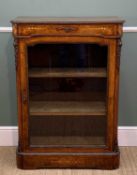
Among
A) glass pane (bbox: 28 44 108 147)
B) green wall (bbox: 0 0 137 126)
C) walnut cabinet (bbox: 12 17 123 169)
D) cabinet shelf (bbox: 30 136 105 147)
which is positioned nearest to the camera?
walnut cabinet (bbox: 12 17 123 169)

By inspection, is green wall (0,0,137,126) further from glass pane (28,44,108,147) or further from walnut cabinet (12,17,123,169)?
glass pane (28,44,108,147)

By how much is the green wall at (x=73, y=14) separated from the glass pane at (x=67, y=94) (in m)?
0.34

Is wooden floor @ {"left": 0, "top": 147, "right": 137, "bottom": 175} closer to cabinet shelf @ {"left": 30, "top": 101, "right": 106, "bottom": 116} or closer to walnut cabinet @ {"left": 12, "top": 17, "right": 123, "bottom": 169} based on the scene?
walnut cabinet @ {"left": 12, "top": 17, "right": 123, "bottom": 169}

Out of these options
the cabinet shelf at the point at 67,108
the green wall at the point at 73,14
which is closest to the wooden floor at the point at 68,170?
the green wall at the point at 73,14

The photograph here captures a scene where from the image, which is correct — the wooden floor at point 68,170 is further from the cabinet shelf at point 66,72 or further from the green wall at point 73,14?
the cabinet shelf at point 66,72

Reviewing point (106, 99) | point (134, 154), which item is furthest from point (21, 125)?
point (134, 154)

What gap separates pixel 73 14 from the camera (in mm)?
2332

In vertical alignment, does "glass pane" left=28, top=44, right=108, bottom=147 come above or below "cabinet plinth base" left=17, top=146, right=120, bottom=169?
above

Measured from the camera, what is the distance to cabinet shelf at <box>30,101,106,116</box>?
2182 millimetres

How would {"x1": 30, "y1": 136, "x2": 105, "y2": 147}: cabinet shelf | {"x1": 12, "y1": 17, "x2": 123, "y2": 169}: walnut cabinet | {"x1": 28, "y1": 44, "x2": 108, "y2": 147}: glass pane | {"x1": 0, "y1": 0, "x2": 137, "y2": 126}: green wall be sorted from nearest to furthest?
{"x1": 12, "y1": 17, "x2": 123, "y2": 169}: walnut cabinet, {"x1": 28, "y1": 44, "x2": 108, "y2": 147}: glass pane, {"x1": 30, "y1": 136, "x2": 105, "y2": 147}: cabinet shelf, {"x1": 0, "y1": 0, "x2": 137, "y2": 126}: green wall

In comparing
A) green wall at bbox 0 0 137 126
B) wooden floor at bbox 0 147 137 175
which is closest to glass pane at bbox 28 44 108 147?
wooden floor at bbox 0 147 137 175

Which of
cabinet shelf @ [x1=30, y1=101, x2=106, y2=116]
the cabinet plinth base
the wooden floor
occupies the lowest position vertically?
the wooden floor

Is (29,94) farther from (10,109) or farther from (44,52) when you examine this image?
(10,109)

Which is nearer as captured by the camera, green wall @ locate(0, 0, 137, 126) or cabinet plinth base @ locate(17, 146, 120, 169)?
cabinet plinth base @ locate(17, 146, 120, 169)
